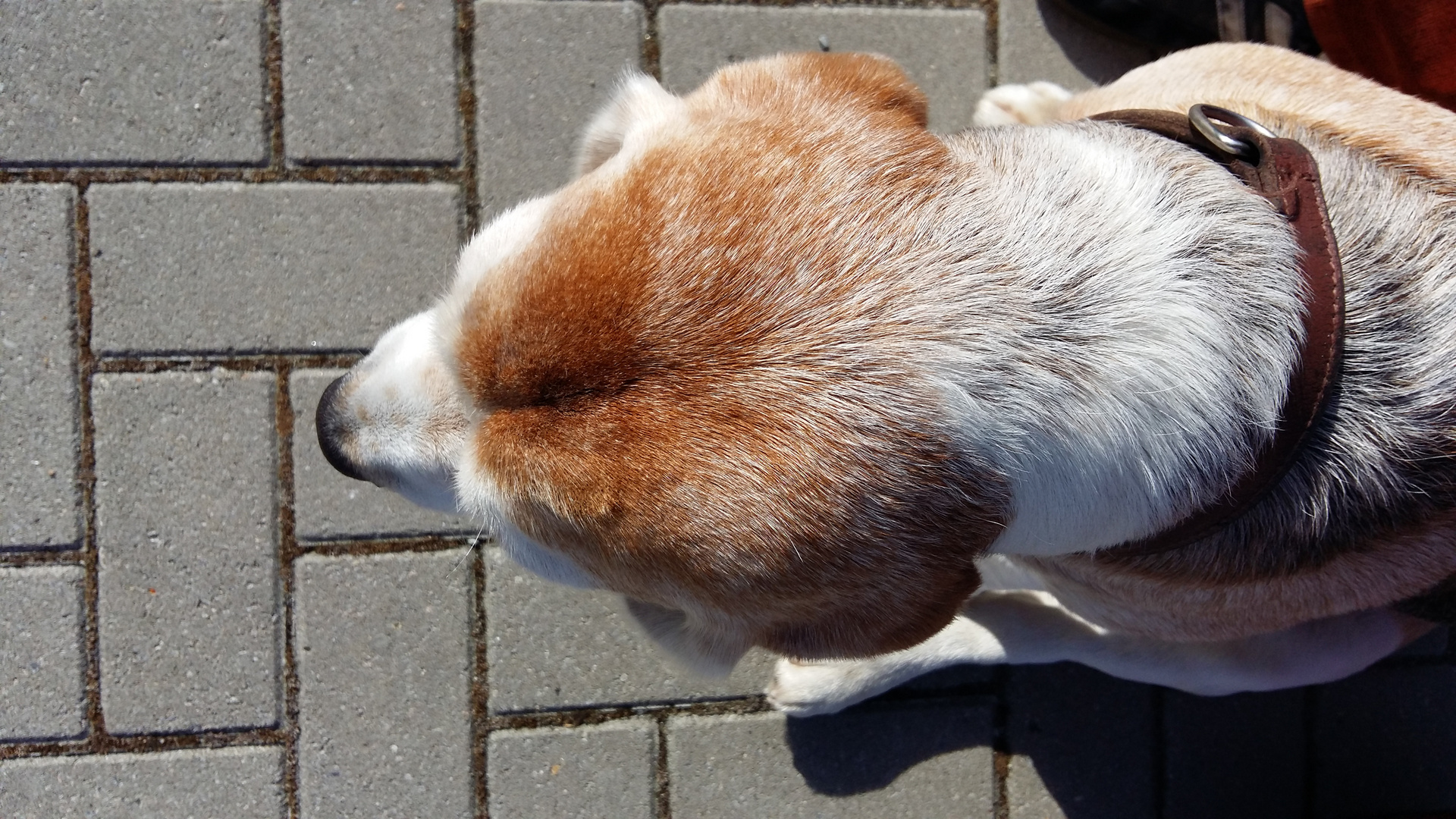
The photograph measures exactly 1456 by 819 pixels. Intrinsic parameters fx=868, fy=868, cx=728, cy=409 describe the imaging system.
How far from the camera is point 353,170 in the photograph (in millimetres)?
2766

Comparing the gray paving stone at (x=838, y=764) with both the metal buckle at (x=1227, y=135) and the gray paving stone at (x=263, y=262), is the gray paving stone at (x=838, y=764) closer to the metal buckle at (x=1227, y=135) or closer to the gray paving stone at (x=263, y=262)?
the gray paving stone at (x=263, y=262)

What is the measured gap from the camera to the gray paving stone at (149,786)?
8.71ft

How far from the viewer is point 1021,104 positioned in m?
2.81

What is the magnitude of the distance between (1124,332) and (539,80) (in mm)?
2129

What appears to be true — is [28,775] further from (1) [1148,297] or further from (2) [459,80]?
(1) [1148,297]

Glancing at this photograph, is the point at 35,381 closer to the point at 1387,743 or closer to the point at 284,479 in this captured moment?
the point at 284,479

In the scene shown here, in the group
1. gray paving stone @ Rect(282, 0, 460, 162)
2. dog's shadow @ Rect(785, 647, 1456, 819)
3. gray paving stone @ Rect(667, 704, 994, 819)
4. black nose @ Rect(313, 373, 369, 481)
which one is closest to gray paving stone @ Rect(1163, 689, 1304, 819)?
dog's shadow @ Rect(785, 647, 1456, 819)

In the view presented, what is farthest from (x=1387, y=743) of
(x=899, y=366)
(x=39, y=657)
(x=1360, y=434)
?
(x=39, y=657)

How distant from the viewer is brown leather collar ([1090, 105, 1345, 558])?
1414 millimetres

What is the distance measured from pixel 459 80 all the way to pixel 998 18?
1841 mm

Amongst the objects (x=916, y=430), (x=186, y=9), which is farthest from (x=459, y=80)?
(x=916, y=430)

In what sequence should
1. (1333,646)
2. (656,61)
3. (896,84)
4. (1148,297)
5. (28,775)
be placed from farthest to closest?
(656,61), (28,775), (1333,646), (896,84), (1148,297)

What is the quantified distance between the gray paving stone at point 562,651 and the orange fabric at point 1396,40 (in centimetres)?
252

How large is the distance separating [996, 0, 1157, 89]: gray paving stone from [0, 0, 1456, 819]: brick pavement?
1.07 metres
